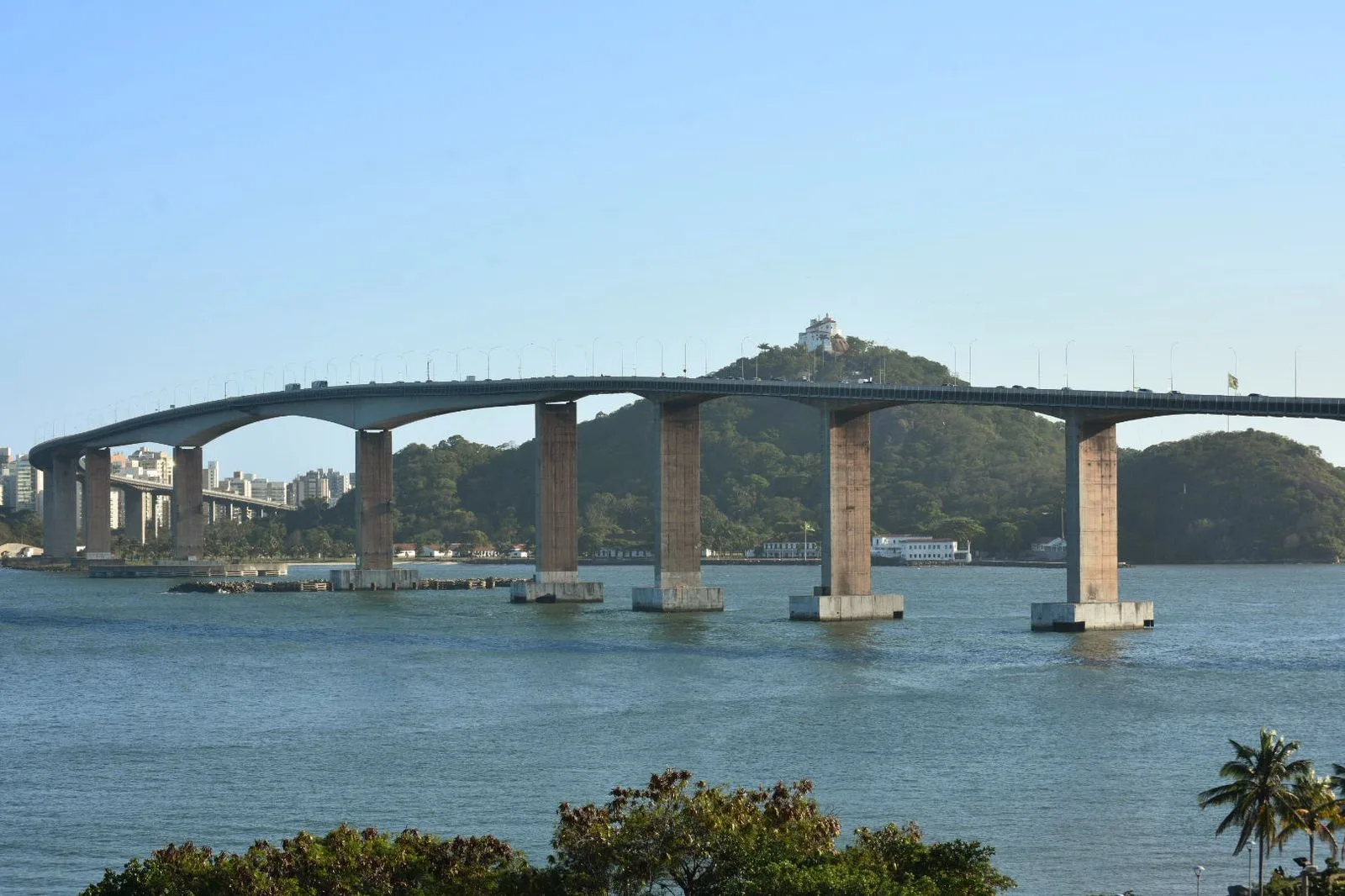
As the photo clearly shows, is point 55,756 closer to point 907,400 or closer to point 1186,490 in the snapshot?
point 907,400

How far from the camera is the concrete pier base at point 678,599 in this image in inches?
3573

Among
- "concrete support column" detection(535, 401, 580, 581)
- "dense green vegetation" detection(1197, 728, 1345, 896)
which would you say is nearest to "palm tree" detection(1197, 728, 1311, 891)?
"dense green vegetation" detection(1197, 728, 1345, 896)

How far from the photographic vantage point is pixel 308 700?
174 feet

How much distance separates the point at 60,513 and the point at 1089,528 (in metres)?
127

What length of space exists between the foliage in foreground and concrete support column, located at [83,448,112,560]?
145 m

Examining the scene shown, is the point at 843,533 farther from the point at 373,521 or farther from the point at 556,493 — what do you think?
the point at 373,521

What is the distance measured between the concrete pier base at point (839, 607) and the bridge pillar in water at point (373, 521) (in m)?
38.1

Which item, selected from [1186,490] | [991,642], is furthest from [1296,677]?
[1186,490]

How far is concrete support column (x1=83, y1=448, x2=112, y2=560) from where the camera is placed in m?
162

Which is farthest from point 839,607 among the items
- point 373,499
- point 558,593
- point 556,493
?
point 373,499

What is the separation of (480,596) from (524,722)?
70.5 metres

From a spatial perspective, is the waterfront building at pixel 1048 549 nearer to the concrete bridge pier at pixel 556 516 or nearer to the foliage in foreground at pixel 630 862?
the concrete bridge pier at pixel 556 516

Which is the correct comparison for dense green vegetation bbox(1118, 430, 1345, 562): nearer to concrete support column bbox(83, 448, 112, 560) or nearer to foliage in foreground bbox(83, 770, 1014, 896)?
concrete support column bbox(83, 448, 112, 560)

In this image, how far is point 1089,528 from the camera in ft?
241
